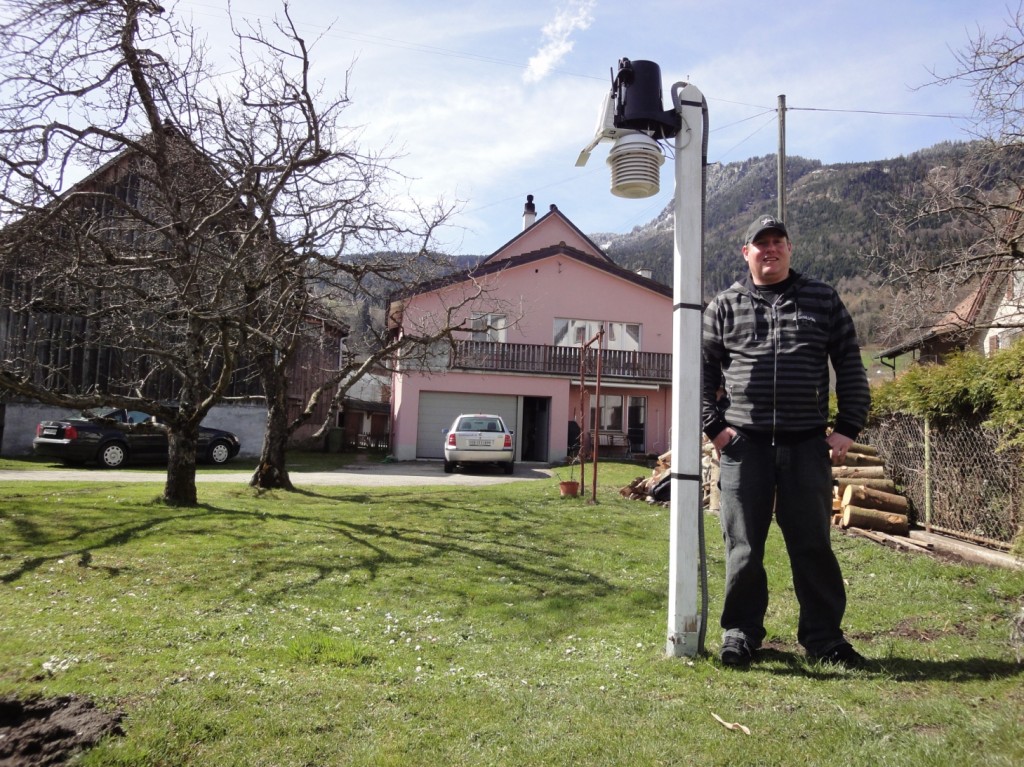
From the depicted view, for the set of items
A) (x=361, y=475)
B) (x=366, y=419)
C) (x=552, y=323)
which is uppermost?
(x=552, y=323)

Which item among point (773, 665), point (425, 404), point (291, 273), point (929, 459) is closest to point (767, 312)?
point (773, 665)

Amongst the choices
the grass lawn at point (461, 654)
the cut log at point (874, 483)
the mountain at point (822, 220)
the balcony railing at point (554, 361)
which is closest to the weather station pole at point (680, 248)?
the grass lawn at point (461, 654)

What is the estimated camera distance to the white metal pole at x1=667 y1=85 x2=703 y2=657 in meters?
3.57

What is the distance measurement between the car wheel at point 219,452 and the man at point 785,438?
18964 millimetres

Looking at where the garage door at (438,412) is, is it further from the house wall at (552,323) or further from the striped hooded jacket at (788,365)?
the striped hooded jacket at (788,365)

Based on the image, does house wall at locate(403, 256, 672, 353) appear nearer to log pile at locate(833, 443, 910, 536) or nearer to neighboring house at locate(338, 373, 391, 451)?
neighboring house at locate(338, 373, 391, 451)

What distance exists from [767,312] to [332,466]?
1839cm

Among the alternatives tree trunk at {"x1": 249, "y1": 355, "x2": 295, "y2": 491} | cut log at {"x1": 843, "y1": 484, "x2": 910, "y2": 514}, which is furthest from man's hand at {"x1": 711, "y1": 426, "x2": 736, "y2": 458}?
tree trunk at {"x1": 249, "y1": 355, "x2": 295, "y2": 491}

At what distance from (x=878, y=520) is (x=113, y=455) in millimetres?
16939

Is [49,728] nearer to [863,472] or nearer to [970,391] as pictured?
[970,391]

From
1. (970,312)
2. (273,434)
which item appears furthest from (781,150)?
(273,434)

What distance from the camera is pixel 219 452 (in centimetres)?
2028

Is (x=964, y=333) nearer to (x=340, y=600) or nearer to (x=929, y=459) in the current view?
(x=929, y=459)

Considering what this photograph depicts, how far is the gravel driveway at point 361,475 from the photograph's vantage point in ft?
46.5
